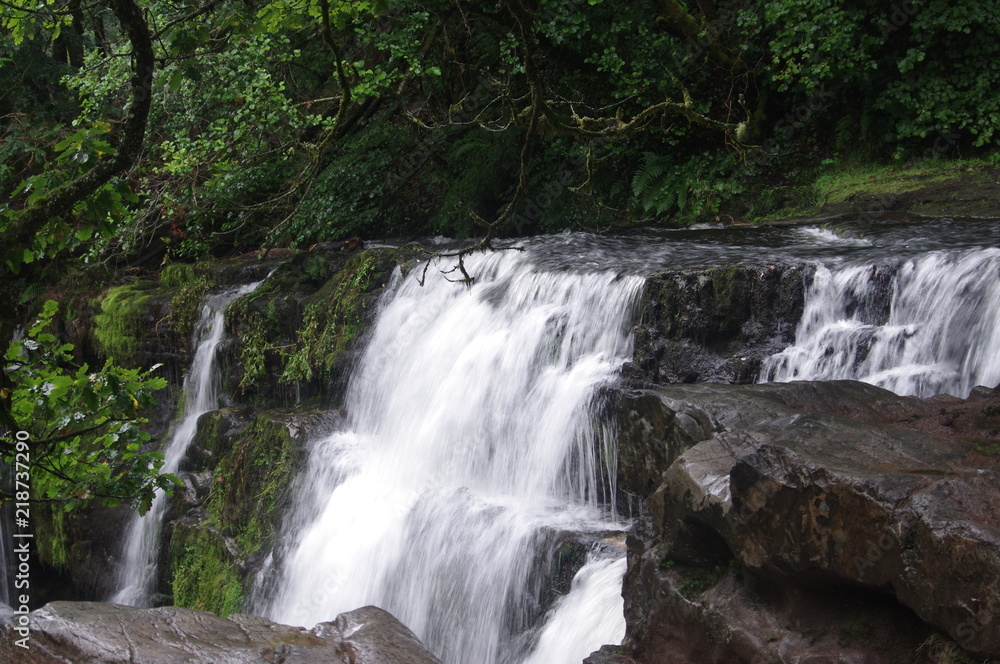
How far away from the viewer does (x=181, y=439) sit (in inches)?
427

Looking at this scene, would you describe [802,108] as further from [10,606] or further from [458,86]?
[10,606]

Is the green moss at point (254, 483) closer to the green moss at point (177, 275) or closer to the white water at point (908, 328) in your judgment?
the green moss at point (177, 275)

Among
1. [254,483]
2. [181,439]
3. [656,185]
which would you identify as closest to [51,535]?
[181,439]

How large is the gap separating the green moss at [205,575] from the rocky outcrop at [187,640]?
12.8 feet

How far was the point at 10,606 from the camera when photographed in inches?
431

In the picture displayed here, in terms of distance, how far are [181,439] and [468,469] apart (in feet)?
17.5

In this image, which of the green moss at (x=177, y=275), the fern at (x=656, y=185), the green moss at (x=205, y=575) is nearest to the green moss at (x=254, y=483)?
the green moss at (x=205, y=575)

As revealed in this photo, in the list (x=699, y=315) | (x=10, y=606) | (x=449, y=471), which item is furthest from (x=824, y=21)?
(x=10, y=606)

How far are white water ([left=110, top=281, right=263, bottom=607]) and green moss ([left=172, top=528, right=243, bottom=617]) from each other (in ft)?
2.76

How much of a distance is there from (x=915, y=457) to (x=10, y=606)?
11594 millimetres

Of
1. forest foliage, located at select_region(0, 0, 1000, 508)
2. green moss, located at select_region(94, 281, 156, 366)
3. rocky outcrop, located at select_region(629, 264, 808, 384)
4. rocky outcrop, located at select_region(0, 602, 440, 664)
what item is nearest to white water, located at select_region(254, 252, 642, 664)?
rocky outcrop, located at select_region(629, 264, 808, 384)

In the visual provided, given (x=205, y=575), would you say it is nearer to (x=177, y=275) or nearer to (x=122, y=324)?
(x=122, y=324)

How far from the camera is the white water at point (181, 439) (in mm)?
9773

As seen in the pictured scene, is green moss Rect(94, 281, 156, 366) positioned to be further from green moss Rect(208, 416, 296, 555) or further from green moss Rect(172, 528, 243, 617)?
green moss Rect(172, 528, 243, 617)
